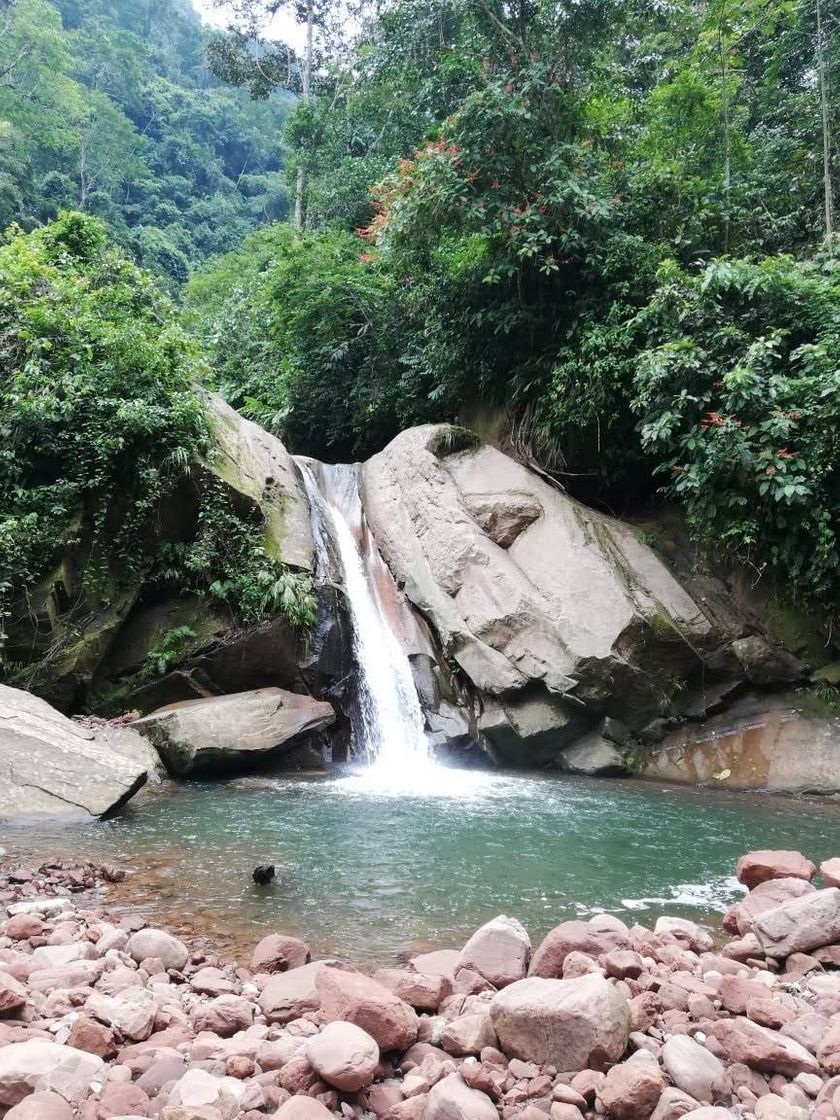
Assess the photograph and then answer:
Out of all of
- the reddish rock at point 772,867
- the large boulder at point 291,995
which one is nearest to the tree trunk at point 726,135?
the reddish rock at point 772,867

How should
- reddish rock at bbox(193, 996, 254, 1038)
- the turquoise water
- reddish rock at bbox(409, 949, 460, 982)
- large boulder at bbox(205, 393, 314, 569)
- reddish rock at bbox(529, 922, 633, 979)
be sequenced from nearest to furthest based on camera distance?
1. reddish rock at bbox(193, 996, 254, 1038)
2. reddish rock at bbox(529, 922, 633, 979)
3. reddish rock at bbox(409, 949, 460, 982)
4. the turquoise water
5. large boulder at bbox(205, 393, 314, 569)

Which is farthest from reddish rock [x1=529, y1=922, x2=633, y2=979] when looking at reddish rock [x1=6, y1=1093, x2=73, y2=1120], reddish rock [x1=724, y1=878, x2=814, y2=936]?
reddish rock [x1=6, y1=1093, x2=73, y2=1120]

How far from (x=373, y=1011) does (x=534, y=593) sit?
8683 millimetres

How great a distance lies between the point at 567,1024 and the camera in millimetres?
2822

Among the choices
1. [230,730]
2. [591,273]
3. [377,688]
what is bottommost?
[230,730]

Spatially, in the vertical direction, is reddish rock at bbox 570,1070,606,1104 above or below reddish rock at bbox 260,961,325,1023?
above

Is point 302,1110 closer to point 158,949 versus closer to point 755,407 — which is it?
point 158,949

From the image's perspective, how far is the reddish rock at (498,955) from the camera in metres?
3.64

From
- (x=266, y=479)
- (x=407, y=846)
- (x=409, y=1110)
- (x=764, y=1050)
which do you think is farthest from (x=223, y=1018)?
(x=266, y=479)

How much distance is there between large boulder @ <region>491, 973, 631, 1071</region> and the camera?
2795 mm

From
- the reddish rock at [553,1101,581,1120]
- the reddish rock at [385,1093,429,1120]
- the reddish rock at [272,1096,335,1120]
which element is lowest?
the reddish rock at [385,1093,429,1120]

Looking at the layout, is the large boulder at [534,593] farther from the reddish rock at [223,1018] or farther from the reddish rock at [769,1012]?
the reddish rock at [223,1018]

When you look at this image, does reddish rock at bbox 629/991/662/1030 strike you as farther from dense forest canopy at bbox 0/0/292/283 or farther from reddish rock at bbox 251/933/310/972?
dense forest canopy at bbox 0/0/292/283

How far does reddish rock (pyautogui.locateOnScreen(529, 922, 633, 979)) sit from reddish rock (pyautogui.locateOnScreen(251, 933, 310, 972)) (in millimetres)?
1178
